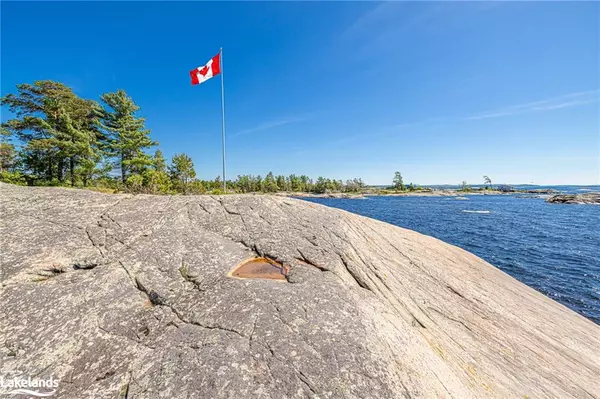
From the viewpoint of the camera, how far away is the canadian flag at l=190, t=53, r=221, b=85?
20609 millimetres

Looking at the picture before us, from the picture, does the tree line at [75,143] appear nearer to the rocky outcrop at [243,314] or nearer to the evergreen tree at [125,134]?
the evergreen tree at [125,134]

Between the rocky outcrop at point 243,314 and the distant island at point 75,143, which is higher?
the distant island at point 75,143

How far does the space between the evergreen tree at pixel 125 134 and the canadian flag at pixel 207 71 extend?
945 inches

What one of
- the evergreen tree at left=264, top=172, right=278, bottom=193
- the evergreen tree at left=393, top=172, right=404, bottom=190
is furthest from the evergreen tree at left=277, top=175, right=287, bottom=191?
the evergreen tree at left=393, top=172, right=404, bottom=190

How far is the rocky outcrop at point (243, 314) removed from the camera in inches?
160

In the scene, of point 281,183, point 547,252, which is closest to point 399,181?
point 281,183

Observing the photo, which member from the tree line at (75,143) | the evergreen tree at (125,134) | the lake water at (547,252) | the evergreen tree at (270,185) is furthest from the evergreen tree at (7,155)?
the evergreen tree at (270,185)

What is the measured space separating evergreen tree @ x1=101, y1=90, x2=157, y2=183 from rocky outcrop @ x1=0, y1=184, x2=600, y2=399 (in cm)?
3441

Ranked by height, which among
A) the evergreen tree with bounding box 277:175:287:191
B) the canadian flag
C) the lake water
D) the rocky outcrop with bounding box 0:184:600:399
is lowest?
the lake water

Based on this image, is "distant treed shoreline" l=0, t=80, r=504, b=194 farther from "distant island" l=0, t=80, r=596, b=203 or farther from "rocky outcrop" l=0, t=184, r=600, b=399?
"rocky outcrop" l=0, t=184, r=600, b=399

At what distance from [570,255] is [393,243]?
2968cm

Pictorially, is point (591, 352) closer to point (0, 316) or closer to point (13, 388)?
point (13, 388)

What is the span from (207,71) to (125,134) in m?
26.9

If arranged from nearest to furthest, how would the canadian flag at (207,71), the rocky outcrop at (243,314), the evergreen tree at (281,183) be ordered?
the rocky outcrop at (243,314) → the canadian flag at (207,71) → the evergreen tree at (281,183)
